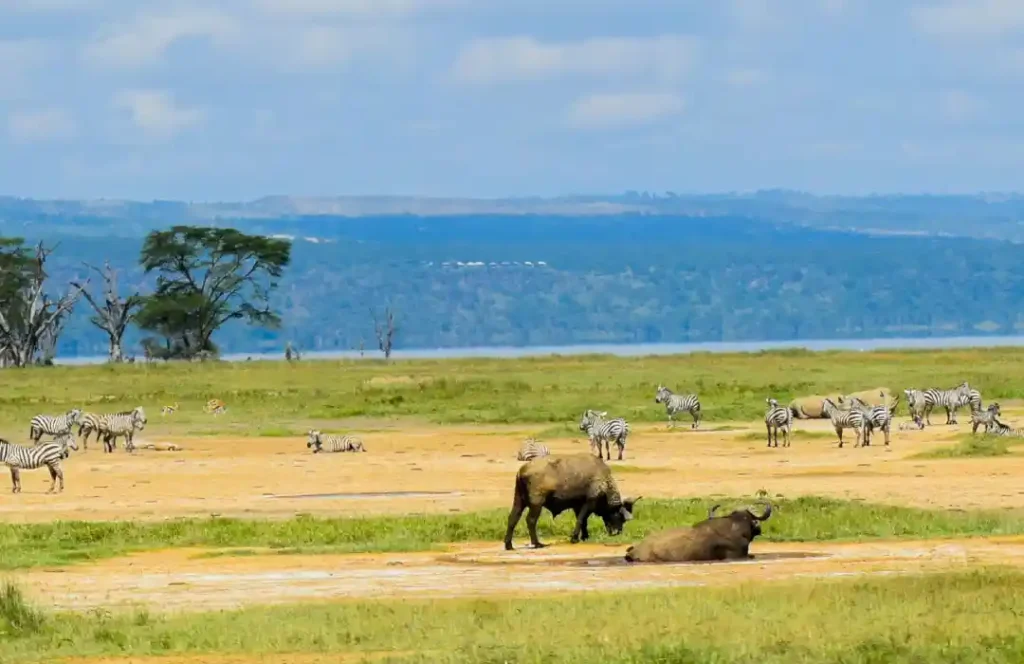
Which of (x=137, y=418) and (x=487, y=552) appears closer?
(x=487, y=552)

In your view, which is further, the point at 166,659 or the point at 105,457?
the point at 105,457

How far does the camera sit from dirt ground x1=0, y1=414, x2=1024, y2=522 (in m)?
27.7

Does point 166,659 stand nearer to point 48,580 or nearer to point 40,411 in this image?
point 48,580

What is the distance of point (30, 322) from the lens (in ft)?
270

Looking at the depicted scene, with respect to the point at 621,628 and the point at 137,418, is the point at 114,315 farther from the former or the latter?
the point at 621,628

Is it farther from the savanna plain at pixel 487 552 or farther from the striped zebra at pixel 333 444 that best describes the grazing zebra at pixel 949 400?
the striped zebra at pixel 333 444

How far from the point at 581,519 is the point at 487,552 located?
121 cm

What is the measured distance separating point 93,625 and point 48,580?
12.2ft

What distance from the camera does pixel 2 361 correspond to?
87688 millimetres

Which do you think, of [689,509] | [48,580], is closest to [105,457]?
[689,509]

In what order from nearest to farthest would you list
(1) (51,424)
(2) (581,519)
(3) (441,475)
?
1. (2) (581,519)
2. (3) (441,475)
3. (1) (51,424)

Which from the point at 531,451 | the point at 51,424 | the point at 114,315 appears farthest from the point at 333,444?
the point at 114,315

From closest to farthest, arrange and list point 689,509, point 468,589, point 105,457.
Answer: point 468,589 < point 689,509 < point 105,457

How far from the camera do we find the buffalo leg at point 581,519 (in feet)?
73.1
